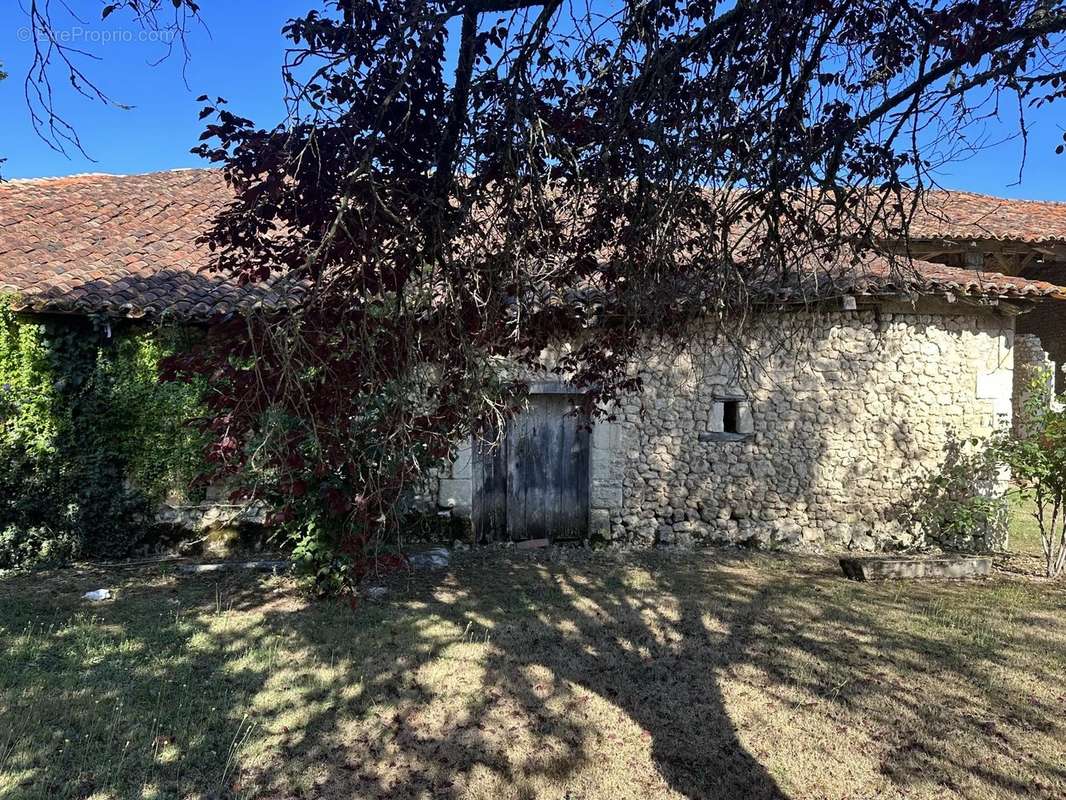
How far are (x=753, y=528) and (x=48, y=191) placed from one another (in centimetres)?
1062

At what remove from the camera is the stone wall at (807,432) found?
298 inches

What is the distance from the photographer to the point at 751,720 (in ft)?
11.4

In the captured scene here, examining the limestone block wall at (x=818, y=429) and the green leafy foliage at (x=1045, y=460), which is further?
the limestone block wall at (x=818, y=429)

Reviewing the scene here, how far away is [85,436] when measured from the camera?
6.94 metres

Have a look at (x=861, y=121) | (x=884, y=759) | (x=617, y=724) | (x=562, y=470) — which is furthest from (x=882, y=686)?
(x=562, y=470)

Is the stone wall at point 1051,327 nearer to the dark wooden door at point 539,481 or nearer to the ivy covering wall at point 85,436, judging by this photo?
the dark wooden door at point 539,481

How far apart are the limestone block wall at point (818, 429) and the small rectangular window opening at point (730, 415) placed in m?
0.09

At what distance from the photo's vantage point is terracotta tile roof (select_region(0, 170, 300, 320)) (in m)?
6.70

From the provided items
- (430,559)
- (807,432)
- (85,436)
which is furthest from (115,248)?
(807,432)

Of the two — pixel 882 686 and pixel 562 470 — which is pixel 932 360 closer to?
pixel 562 470

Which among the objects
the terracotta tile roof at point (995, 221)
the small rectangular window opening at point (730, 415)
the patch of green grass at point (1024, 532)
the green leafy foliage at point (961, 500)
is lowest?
the patch of green grass at point (1024, 532)

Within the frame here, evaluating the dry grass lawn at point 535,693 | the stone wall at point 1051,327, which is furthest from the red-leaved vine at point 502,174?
the stone wall at point 1051,327

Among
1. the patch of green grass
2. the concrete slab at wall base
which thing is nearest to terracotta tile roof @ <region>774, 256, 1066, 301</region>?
the patch of green grass

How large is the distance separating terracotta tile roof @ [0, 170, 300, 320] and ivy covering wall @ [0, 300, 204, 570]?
0.37 meters
